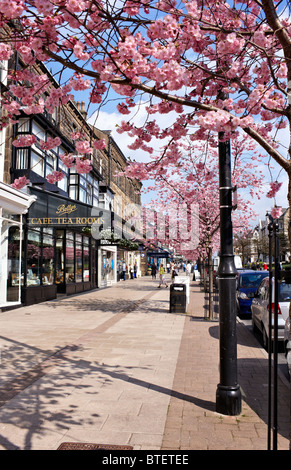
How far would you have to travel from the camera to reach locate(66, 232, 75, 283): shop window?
20.5 meters

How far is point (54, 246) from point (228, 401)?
582 inches

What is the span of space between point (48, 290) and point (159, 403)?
13253 millimetres

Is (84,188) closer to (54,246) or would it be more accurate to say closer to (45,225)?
(54,246)

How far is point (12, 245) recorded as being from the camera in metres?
14.7

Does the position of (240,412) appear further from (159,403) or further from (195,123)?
(195,123)

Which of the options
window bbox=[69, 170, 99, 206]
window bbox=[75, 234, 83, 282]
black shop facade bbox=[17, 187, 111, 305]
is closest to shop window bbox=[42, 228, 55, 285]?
black shop facade bbox=[17, 187, 111, 305]

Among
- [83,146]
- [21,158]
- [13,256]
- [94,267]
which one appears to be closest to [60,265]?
[13,256]

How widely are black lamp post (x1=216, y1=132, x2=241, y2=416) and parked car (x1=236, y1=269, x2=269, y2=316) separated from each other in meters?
7.24

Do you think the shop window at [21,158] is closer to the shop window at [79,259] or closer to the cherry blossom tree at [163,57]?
the shop window at [79,259]

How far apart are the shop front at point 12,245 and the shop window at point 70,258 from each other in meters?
5.23

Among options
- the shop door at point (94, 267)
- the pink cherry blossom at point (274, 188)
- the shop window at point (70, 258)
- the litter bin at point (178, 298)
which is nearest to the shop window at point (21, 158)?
the shop window at point (70, 258)

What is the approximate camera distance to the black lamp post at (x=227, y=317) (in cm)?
475

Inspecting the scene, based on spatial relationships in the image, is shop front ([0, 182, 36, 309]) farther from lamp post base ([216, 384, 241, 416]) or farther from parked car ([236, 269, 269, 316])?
lamp post base ([216, 384, 241, 416])
